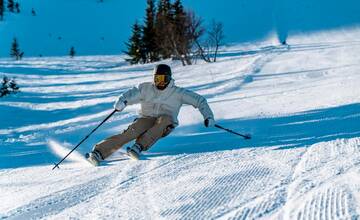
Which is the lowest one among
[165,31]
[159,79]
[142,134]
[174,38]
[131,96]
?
[142,134]

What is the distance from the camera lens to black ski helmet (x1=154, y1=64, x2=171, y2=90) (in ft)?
20.8

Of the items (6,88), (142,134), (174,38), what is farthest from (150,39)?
(142,134)

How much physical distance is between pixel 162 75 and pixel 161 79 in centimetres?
5

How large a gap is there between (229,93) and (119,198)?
29.0 ft

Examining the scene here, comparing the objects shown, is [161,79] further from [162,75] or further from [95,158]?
[95,158]

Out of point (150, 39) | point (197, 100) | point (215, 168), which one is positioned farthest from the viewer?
point (150, 39)

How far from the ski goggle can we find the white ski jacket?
71 millimetres

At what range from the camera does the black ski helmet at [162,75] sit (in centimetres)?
634

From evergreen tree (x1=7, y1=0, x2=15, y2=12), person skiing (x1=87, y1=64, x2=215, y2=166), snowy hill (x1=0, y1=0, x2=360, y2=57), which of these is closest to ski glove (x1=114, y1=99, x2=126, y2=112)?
person skiing (x1=87, y1=64, x2=215, y2=166)

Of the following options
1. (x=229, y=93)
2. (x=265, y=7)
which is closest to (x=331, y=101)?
(x=229, y=93)

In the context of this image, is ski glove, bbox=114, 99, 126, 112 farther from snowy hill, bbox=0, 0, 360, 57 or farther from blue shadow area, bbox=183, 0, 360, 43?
snowy hill, bbox=0, 0, 360, 57

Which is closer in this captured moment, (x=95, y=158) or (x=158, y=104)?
(x=95, y=158)

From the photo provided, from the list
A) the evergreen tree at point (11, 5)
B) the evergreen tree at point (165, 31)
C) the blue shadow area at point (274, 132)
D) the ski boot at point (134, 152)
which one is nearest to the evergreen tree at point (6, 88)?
the blue shadow area at point (274, 132)

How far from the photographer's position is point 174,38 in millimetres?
32156
